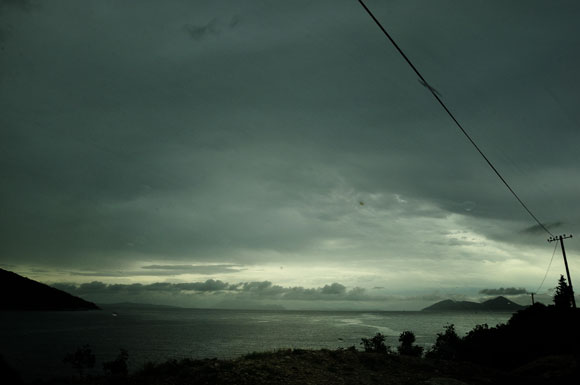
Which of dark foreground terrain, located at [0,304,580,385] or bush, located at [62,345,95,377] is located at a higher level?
dark foreground terrain, located at [0,304,580,385]

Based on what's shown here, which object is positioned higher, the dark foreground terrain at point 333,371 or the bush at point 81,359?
the dark foreground terrain at point 333,371

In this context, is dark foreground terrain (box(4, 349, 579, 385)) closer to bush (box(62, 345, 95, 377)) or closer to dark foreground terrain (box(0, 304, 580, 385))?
dark foreground terrain (box(0, 304, 580, 385))

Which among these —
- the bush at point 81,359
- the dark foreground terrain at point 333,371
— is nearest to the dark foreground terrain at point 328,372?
the dark foreground terrain at point 333,371

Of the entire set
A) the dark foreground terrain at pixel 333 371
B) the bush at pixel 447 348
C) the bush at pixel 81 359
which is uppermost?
the dark foreground terrain at pixel 333 371

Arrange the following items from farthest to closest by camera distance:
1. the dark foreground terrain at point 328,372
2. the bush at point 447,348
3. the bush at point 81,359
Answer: the bush at point 81,359
the bush at point 447,348
the dark foreground terrain at point 328,372

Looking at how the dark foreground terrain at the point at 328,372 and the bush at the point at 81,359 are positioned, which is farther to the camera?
the bush at the point at 81,359

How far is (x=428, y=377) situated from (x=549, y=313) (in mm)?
41515

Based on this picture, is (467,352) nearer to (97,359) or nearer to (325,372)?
(325,372)

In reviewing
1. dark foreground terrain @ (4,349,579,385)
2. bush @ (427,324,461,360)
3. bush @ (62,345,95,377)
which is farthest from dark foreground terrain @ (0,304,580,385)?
bush @ (62,345,95,377)

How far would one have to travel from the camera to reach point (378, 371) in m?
15.9

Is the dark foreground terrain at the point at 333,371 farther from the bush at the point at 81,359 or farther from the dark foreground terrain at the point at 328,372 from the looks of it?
the bush at the point at 81,359

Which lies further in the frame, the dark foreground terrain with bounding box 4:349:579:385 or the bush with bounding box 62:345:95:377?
the bush with bounding box 62:345:95:377

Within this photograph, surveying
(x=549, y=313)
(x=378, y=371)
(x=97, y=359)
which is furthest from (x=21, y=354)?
(x=549, y=313)

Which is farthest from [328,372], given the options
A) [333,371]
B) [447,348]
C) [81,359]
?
[81,359]
